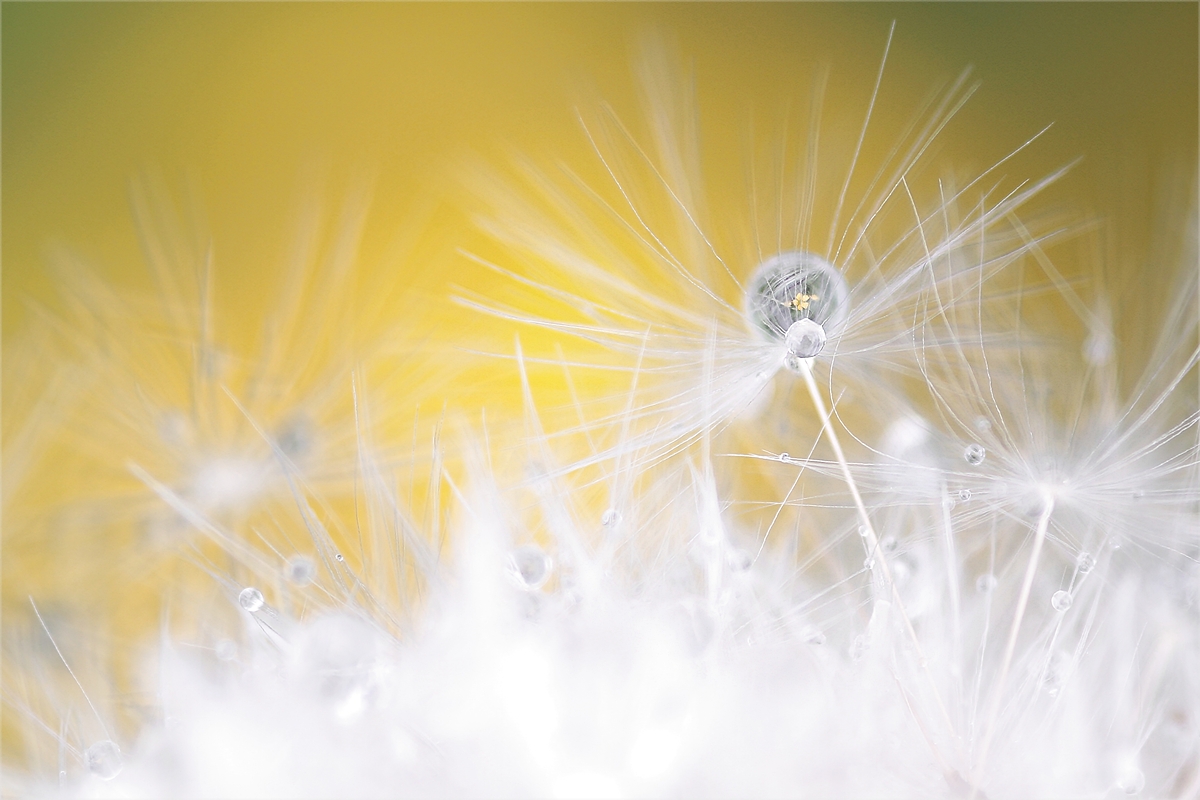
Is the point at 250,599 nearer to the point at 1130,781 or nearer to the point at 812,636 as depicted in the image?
the point at 812,636

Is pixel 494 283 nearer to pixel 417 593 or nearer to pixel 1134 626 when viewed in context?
pixel 417 593

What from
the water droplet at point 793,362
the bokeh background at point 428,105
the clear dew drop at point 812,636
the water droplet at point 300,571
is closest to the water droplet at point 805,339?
the water droplet at point 793,362

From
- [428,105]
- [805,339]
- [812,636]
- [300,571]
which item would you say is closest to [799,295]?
[805,339]

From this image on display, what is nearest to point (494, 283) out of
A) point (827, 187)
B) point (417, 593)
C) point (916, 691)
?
point (827, 187)

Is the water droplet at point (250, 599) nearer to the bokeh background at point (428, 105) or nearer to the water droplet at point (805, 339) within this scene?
the water droplet at point (805, 339)

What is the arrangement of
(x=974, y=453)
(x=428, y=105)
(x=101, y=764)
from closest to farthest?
(x=101, y=764)
(x=974, y=453)
(x=428, y=105)

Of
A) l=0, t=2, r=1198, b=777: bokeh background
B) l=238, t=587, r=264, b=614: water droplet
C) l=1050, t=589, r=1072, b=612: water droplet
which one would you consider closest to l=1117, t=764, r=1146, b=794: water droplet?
l=1050, t=589, r=1072, b=612: water droplet

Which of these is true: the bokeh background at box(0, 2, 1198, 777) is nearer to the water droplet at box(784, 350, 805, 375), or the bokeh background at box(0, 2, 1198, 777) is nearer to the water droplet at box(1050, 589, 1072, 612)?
the water droplet at box(784, 350, 805, 375)
